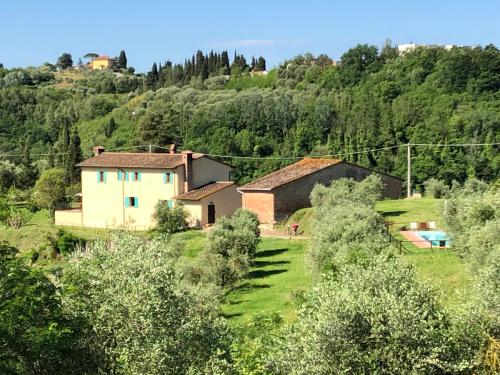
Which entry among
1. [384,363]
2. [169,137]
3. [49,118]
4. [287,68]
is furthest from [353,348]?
[287,68]

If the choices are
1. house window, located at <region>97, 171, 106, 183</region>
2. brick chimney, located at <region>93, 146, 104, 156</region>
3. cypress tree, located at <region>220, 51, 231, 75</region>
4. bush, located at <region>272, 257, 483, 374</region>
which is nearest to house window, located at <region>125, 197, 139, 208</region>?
house window, located at <region>97, 171, 106, 183</region>

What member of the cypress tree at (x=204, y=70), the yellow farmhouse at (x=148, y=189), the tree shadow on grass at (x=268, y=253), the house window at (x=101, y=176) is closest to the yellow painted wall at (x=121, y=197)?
the yellow farmhouse at (x=148, y=189)

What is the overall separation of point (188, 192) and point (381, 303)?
1364 inches

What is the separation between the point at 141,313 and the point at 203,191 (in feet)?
108

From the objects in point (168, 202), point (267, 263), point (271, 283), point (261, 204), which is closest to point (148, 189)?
point (168, 202)

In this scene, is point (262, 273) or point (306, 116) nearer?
point (262, 273)

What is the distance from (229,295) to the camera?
2789 cm

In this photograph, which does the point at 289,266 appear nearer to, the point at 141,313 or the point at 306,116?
the point at 141,313

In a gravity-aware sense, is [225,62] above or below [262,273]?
above

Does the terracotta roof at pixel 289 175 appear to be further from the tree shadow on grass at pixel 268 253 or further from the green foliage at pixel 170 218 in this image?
the tree shadow on grass at pixel 268 253

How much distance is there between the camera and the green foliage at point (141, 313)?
45.2ft

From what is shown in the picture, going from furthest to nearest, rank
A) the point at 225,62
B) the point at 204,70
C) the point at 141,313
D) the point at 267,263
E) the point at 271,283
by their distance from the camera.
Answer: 1. the point at 225,62
2. the point at 204,70
3. the point at 267,263
4. the point at 271,283
5. the point at 141,313

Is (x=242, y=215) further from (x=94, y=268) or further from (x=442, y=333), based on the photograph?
(x=442, y=333)

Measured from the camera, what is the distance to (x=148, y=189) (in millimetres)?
48781
